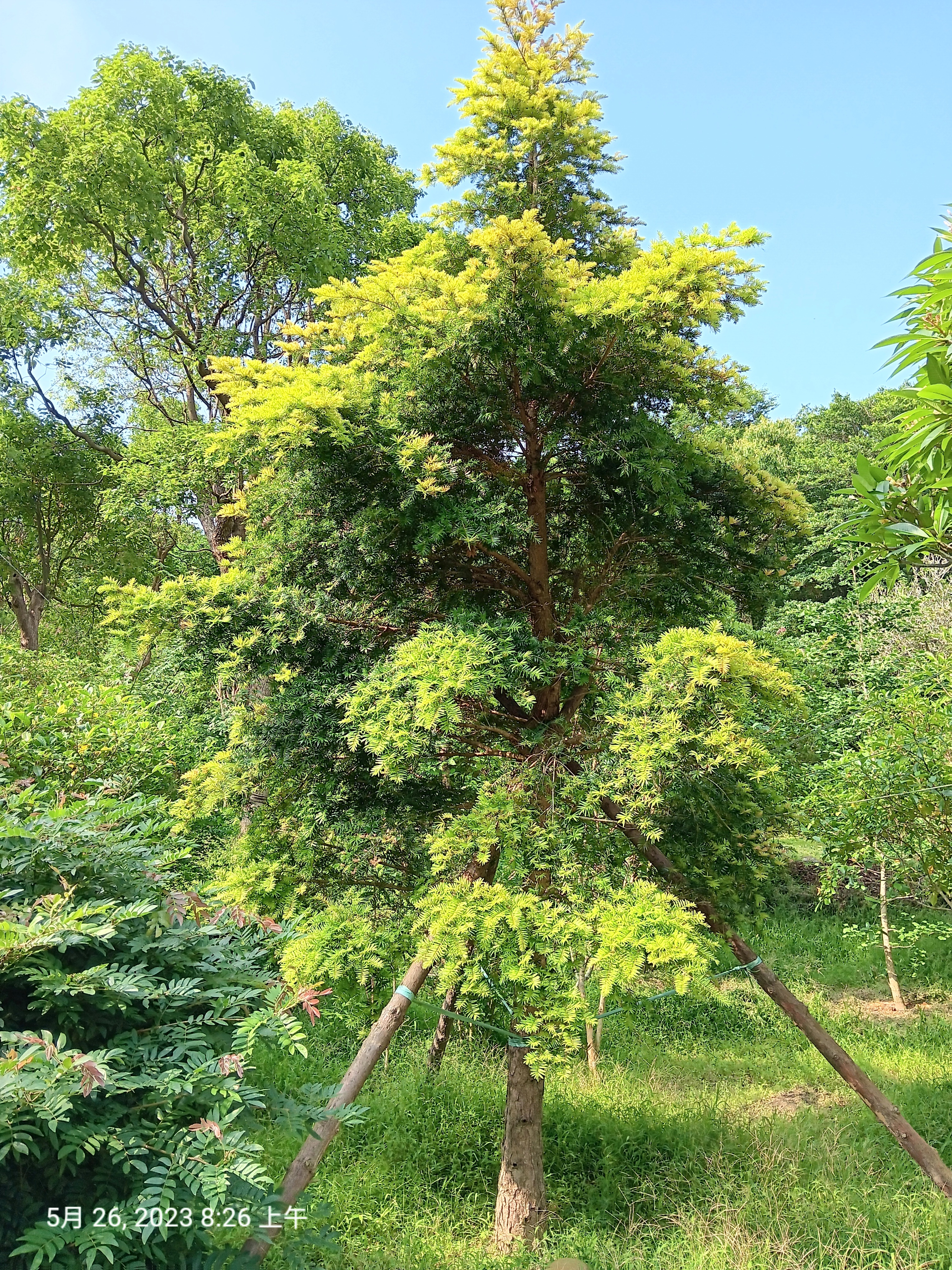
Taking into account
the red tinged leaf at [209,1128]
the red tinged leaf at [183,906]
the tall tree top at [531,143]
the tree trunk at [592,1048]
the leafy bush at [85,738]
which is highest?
the tall tree top at [531,143]

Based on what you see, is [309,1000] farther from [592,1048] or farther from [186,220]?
[186,220]

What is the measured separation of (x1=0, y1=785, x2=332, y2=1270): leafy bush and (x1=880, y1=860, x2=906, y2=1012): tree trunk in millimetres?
8886

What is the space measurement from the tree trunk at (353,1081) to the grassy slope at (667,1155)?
0.65m

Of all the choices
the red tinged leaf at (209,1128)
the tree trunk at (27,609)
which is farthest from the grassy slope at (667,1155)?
the tree trunk at (27,609)

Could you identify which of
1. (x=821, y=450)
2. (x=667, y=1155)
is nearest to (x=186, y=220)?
(x=667, y=1155)

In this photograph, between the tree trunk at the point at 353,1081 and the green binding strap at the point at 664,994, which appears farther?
the green binding strap at the point at 664,994

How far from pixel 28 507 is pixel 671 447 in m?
13.7

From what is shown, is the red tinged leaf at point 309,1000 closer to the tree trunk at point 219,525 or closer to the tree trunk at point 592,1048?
the tree trunk at point 592,1048

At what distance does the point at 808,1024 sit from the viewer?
5.35m

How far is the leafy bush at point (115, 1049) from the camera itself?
7.23 feet

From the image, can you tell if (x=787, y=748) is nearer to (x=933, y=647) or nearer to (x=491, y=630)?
(x=491, y=630)

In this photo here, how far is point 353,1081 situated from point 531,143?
19.7ft

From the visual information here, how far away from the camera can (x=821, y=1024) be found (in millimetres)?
9617

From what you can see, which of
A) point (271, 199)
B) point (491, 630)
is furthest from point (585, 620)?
point (271, 199)
